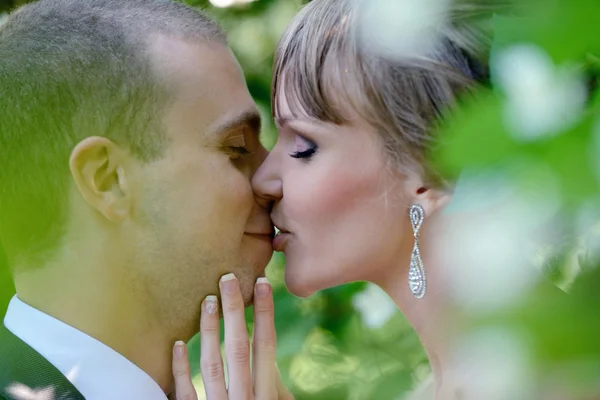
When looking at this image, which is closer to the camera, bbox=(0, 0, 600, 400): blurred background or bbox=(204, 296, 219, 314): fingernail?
bbox=(0, 0, 600, 400): blurred background

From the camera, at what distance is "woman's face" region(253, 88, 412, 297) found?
238 cm

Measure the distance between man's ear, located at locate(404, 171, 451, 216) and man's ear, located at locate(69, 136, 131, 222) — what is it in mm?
915

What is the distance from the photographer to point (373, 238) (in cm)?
244

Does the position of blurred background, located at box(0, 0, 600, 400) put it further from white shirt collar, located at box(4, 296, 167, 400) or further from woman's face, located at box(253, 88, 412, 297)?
white shirt collar, located at box(4, 296, 167, 400)

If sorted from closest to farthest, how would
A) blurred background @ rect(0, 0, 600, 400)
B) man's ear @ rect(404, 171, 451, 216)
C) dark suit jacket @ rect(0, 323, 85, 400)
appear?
blurred background @ rect(0, 0, 600, 400) → dark suit jacket @ rect(0, 323, 85, 400) → man's ear @ rect(404, 171, 451, 216)

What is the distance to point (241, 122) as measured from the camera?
2.58 m

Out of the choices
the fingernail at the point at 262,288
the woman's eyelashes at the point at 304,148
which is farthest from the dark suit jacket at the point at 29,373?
the woman's eyelashes at the point at 304,148

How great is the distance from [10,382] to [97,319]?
1.25 ft

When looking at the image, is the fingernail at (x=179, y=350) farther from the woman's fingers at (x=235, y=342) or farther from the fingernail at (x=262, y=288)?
the fingernail at (x=262, y=288)

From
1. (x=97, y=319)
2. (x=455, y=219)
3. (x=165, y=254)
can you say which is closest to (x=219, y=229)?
(x=165, y=254)

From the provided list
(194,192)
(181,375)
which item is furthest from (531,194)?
(181,375)

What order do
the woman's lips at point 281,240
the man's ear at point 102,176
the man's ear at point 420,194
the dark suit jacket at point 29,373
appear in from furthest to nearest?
1. the woman's lips at point 281,240
2. the man's ear at point 102,176
3. the man's ear at point 420,194
4. the dark suit jacket at point 29,373

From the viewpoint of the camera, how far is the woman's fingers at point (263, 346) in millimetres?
2486

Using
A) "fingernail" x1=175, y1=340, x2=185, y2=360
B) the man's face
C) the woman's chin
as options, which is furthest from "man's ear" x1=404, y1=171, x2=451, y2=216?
"fingernail" x1=175, y1=340, x2=185, y2=360
